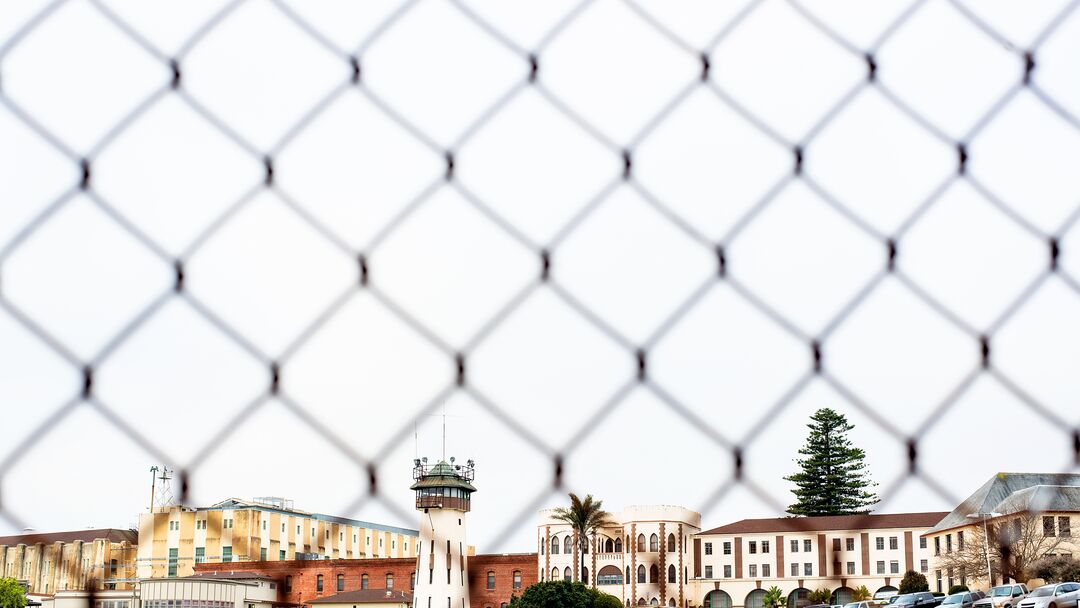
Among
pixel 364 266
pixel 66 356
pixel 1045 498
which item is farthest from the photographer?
pixel 1045 498

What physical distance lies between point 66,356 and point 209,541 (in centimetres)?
26

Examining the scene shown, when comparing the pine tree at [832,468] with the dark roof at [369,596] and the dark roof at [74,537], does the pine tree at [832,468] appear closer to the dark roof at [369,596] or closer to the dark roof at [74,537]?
the dark roof at [74,537]

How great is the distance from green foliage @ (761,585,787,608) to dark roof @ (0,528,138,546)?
105ft

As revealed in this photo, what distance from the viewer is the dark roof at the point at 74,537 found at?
121 centimetres

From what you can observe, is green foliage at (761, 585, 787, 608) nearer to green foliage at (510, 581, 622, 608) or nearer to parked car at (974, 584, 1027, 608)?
green foliage at (510, 581, 622, 608)

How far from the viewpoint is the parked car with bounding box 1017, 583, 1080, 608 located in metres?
15.8

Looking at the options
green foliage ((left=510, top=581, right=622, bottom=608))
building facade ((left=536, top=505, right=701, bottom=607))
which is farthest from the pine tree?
building facade ((left=536, top=505, right=701, bottom=607))

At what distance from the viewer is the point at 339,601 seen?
36219mm

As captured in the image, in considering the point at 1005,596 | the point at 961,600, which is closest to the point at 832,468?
the point at 1005,596

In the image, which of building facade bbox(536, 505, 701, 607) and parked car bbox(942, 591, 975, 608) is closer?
parked car bbox(942, 591, 975, 608)

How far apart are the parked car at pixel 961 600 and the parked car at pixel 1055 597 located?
129 inches

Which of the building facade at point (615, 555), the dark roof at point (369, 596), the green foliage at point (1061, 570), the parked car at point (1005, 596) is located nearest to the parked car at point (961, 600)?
the parked car at point (1005, 596)

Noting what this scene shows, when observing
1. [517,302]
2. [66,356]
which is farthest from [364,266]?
[66,356]

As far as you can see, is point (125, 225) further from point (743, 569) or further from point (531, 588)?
point (743, 569)
